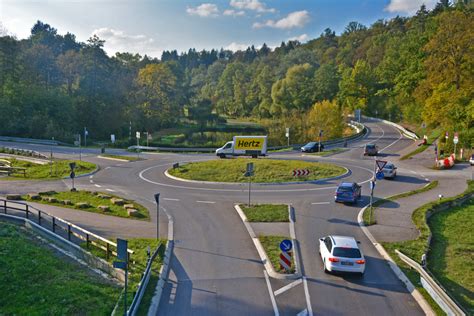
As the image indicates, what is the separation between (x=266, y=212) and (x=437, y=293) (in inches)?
450

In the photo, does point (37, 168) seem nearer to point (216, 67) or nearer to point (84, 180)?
point (84, 180)

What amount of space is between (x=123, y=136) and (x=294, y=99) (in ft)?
130

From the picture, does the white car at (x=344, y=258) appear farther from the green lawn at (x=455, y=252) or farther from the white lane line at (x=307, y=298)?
the green lawn at (x=455, y=252)

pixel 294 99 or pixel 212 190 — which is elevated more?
pixel 294 99

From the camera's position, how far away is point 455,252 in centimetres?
1739

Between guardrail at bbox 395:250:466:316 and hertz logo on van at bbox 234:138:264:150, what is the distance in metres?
31.3

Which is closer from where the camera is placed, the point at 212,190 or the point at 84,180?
the point at 212,190

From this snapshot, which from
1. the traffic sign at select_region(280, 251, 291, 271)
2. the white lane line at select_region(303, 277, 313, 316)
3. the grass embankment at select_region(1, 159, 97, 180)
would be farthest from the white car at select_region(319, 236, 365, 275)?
the grass embankment at select_region(1, 159, 97, 180)

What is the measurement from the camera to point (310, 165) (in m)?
36.8

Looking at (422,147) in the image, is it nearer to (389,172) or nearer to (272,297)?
(389,172)

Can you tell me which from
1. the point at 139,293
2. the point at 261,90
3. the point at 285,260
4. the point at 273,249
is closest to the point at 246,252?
the point at 273,249

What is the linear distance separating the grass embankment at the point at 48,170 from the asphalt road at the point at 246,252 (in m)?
4.06

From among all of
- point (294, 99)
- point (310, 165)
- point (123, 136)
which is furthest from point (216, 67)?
point (310, 165)

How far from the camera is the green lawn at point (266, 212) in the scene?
21766 millimetres
